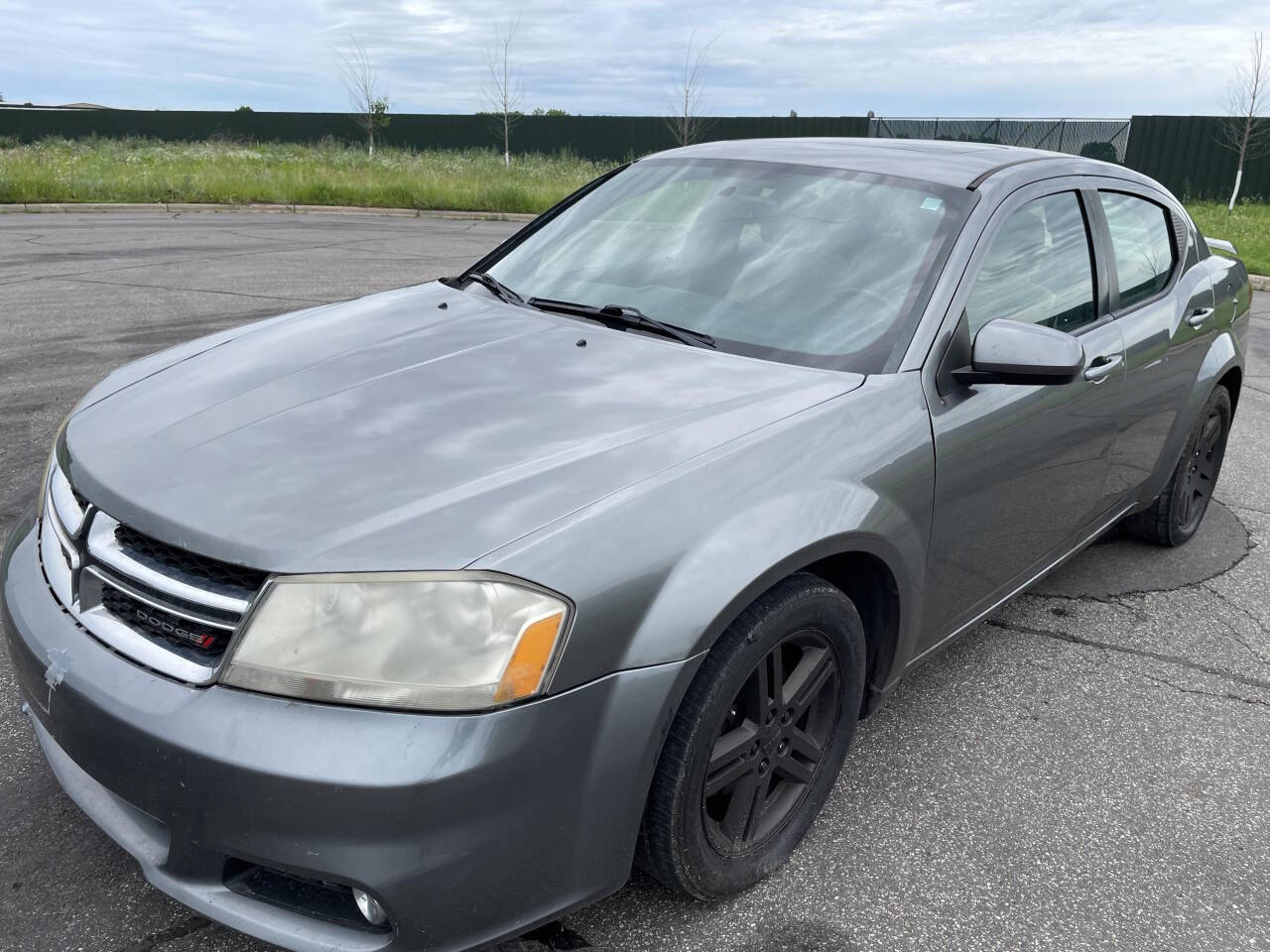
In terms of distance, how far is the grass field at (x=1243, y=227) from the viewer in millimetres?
14258

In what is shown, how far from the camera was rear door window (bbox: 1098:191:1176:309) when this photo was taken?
356 cm

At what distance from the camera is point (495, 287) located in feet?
10.8

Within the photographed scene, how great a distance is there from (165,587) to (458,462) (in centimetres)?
57

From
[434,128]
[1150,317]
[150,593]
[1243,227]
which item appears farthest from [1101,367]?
[434,128]

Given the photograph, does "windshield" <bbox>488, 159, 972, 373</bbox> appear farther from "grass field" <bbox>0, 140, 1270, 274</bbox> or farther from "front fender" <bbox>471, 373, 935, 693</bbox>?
"grass field" <bbox>0, 140, 1270, 274</bbox>

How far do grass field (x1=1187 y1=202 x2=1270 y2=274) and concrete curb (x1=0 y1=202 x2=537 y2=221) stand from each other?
11137mm

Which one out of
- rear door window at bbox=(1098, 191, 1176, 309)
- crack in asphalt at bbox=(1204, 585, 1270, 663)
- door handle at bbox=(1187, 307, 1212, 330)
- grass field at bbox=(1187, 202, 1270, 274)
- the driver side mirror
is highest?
rear door window at bbox=(1098, 191, 1176, 309)

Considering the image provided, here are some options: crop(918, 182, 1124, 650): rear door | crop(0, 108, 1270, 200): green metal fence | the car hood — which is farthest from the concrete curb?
the car hood

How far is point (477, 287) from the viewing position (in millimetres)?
3355

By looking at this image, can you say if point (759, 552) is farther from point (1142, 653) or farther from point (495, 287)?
point (1142, 653)

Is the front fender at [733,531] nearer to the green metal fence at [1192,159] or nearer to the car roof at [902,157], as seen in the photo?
the car roof at [902,157]

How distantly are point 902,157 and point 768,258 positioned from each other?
0.74m

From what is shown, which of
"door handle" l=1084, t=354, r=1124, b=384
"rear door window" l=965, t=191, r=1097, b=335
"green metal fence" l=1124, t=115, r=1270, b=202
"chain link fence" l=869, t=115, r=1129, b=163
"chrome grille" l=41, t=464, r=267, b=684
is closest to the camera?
"chrome grille" l=41, t=464, r=267, b=684

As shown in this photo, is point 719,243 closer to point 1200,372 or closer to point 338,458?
point 338,458
